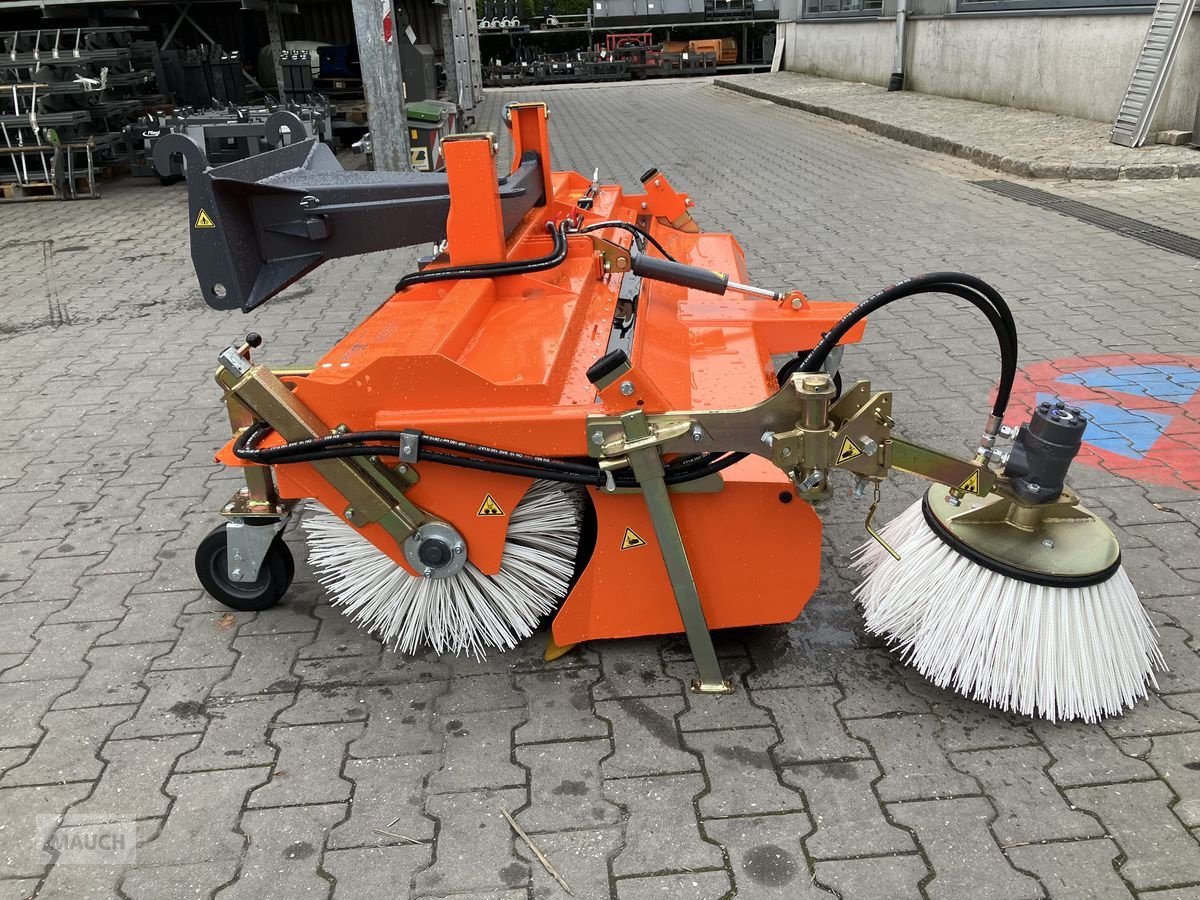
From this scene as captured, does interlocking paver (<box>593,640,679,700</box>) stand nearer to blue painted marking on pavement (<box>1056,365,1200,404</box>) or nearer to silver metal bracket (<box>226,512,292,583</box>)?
silver metal bracket (<box>226,512,292,583</box>)

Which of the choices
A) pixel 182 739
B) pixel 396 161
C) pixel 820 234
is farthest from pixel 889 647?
pixel 396 161

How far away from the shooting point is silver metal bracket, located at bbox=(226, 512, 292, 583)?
269 cm

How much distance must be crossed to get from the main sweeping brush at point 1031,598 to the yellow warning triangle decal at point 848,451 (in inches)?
12.4

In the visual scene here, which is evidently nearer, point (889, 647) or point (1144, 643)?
point (1144, 643)

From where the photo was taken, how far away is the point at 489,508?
2346 mm

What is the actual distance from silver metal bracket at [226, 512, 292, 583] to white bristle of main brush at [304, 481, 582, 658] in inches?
7.9

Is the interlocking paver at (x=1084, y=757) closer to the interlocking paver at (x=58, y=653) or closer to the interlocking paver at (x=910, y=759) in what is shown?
the interlocking paver at (x=910, y=759)

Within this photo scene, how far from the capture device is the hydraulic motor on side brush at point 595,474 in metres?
2.15

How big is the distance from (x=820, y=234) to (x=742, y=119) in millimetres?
7598

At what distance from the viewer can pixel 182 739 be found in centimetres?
236

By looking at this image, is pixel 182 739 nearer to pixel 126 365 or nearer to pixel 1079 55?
pixel 126 365

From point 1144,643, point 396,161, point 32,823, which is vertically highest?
point 396,161

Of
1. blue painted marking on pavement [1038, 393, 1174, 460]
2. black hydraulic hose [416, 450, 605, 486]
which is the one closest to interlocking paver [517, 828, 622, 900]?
black hydraulic hose [416, 450, 605, 486]

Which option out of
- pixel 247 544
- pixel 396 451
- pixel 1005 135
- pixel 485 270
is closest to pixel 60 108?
pixel 247 544
